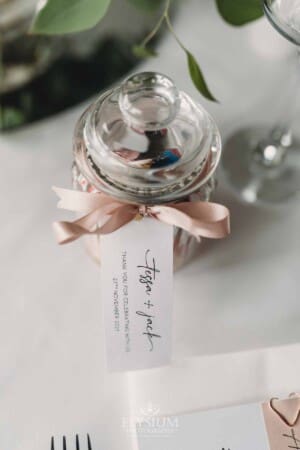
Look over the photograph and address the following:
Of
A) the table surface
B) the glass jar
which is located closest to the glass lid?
the glass jar

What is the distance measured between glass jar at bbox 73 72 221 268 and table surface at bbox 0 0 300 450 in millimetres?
140

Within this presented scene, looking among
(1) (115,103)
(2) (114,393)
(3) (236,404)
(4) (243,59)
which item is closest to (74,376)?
(2) (114,393)

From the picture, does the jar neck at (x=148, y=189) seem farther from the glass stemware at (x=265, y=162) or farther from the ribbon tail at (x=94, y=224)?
the glass stemware at (x=265, y=162)

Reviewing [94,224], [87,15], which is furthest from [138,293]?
[87,15]

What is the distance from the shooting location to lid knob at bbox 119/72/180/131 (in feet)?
1.77

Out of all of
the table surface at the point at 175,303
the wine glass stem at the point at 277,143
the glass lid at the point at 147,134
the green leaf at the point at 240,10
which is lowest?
the table surface at the point at 175,303

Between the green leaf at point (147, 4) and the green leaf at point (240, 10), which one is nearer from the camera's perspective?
the green leaf at point (240, 10)

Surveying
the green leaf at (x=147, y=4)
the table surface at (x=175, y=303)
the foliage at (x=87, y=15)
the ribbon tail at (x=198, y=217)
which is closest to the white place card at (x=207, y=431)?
the table surface at (x=175, y=303)

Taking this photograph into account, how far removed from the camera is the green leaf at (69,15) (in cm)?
57

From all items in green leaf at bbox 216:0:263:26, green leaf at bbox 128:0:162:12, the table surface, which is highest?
green leaf at bbox 128:0:162:12

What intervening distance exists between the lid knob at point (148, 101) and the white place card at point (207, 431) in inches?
9.9

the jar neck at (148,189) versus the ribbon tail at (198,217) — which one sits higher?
the jar neck at (148,189)

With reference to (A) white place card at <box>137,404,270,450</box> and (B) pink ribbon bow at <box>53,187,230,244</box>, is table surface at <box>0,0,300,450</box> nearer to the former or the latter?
(A) white place card at <box>137,404,270,450</box>

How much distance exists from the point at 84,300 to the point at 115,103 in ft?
0.68
